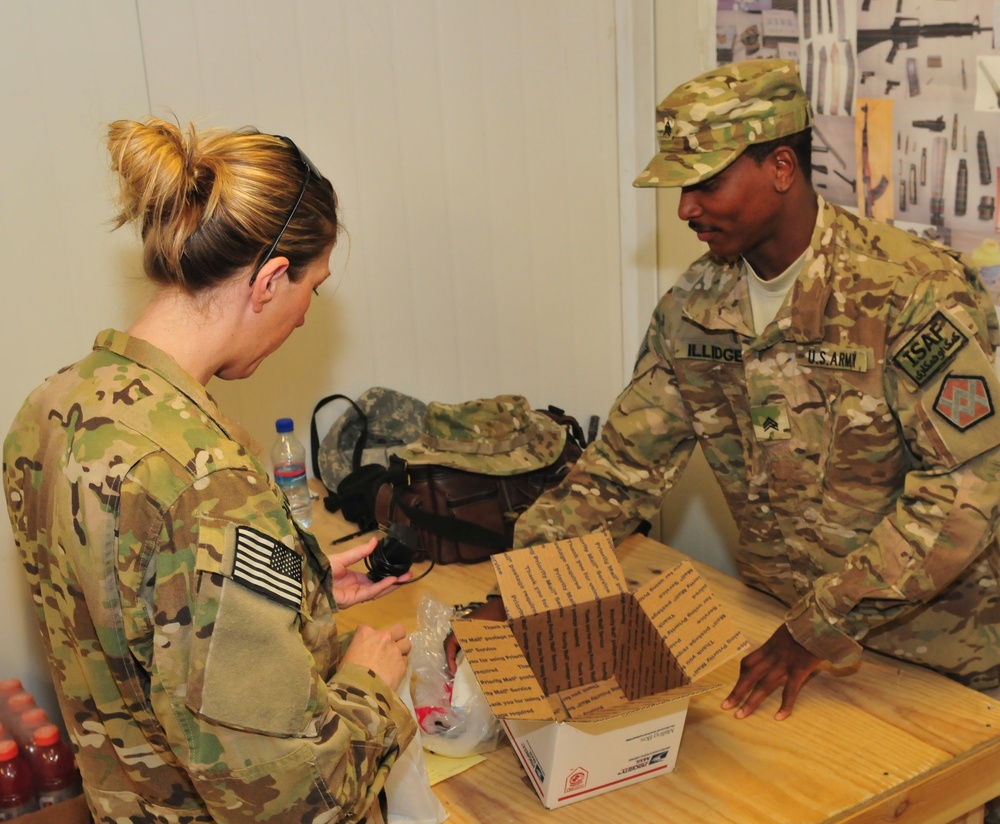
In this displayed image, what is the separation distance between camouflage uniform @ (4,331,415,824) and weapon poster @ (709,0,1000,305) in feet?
4.71

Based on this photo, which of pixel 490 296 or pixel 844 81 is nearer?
pixel 844 81

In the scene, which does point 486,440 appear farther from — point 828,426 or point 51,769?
point 51,769

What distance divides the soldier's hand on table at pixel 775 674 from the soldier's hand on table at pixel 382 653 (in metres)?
0.55

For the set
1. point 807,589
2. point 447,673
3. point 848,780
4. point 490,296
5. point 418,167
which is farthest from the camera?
point 490,296

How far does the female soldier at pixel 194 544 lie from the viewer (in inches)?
38.8

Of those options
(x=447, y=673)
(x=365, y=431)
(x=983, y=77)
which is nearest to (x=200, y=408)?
(x=447, y=673)

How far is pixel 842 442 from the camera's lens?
Answer: 164 centimetres

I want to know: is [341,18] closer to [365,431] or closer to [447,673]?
[365,431]

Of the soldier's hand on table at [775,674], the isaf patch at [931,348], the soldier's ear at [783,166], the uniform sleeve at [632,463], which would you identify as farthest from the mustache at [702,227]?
the soldier's hand on table at [775,674]

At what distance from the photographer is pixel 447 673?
1.58 metres

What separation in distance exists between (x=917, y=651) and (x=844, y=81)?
116cm

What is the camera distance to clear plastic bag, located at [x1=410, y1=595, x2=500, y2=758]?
149cm

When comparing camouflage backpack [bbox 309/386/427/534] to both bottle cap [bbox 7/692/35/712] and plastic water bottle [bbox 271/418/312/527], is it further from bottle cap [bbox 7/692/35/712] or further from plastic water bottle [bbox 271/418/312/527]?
bottle cap [bbox 7/692/35/712]

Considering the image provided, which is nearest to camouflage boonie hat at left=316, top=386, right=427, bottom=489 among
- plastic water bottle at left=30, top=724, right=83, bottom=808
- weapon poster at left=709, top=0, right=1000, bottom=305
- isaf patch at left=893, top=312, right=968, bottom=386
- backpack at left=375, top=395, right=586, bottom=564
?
backpack at left=375, top=395, right=586, bottom=564
